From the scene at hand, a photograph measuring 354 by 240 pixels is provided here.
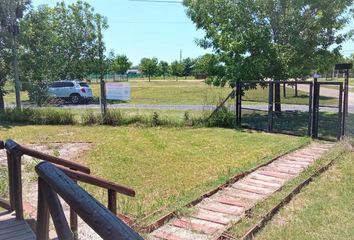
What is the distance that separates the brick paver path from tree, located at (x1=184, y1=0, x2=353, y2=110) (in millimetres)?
6938

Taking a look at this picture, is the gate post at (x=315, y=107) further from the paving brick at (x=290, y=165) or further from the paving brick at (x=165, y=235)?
the paving brick at (x=165, y=235)

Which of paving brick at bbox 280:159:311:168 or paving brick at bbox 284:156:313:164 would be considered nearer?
paving brick at bbox 280:159:311:168

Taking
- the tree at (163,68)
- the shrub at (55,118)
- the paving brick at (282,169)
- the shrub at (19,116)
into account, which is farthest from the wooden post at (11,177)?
the tree at (163,68)

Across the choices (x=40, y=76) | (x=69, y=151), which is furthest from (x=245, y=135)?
(x=40, y=76)

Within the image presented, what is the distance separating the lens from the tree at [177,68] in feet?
332

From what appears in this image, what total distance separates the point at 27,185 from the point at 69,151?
10.8ft

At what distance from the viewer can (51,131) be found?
46.4 feet

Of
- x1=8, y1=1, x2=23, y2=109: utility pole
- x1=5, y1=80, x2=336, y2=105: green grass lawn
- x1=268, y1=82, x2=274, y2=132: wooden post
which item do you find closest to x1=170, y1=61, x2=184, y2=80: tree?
x1=5, y1=80, x2=336, y2=105: green grass lawn

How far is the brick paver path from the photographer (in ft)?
16.6

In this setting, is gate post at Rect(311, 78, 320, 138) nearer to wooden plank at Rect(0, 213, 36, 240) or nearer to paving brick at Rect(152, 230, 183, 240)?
paving brick at Rect(152, 230, 183, 240)

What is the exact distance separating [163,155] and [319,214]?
15.4ft

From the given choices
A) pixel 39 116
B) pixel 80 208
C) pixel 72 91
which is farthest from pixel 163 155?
pixel 72 91

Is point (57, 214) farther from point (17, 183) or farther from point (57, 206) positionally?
point (17, 183)

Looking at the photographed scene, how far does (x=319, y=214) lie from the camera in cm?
566
